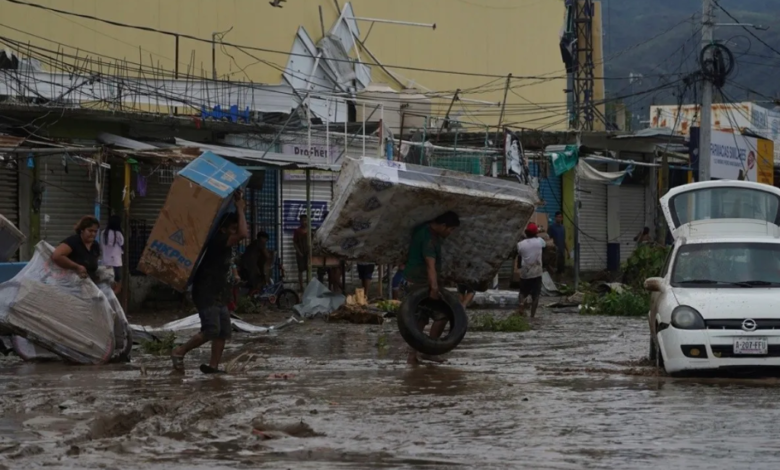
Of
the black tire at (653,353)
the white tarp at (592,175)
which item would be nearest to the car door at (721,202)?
the black tire at (653,353)

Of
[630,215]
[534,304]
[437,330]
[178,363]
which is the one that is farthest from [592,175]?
[178,363]

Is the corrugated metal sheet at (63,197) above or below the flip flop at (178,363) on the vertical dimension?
above

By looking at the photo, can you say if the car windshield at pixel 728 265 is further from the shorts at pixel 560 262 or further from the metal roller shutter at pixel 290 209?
the shorts at pixel 560 262

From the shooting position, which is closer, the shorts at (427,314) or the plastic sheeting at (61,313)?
the plastic sheeting at (61,313)

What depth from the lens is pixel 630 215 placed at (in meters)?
39.5

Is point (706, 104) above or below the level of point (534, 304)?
above

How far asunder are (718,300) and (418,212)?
3588mm

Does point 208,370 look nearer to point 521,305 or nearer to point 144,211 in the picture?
point 521,305

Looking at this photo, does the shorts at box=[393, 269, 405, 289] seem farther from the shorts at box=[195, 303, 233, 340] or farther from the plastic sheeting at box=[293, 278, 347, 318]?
the shorts at box=[195, 303, 233, 340]

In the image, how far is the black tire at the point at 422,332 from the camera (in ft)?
43.8

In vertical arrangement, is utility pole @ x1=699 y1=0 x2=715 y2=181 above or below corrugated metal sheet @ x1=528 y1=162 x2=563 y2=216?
above

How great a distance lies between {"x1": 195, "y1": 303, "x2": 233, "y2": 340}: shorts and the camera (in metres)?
12.2

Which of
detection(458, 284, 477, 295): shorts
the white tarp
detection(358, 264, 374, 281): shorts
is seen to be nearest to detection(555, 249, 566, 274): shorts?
the white tarp

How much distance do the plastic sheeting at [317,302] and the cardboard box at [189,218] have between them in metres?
9.13
